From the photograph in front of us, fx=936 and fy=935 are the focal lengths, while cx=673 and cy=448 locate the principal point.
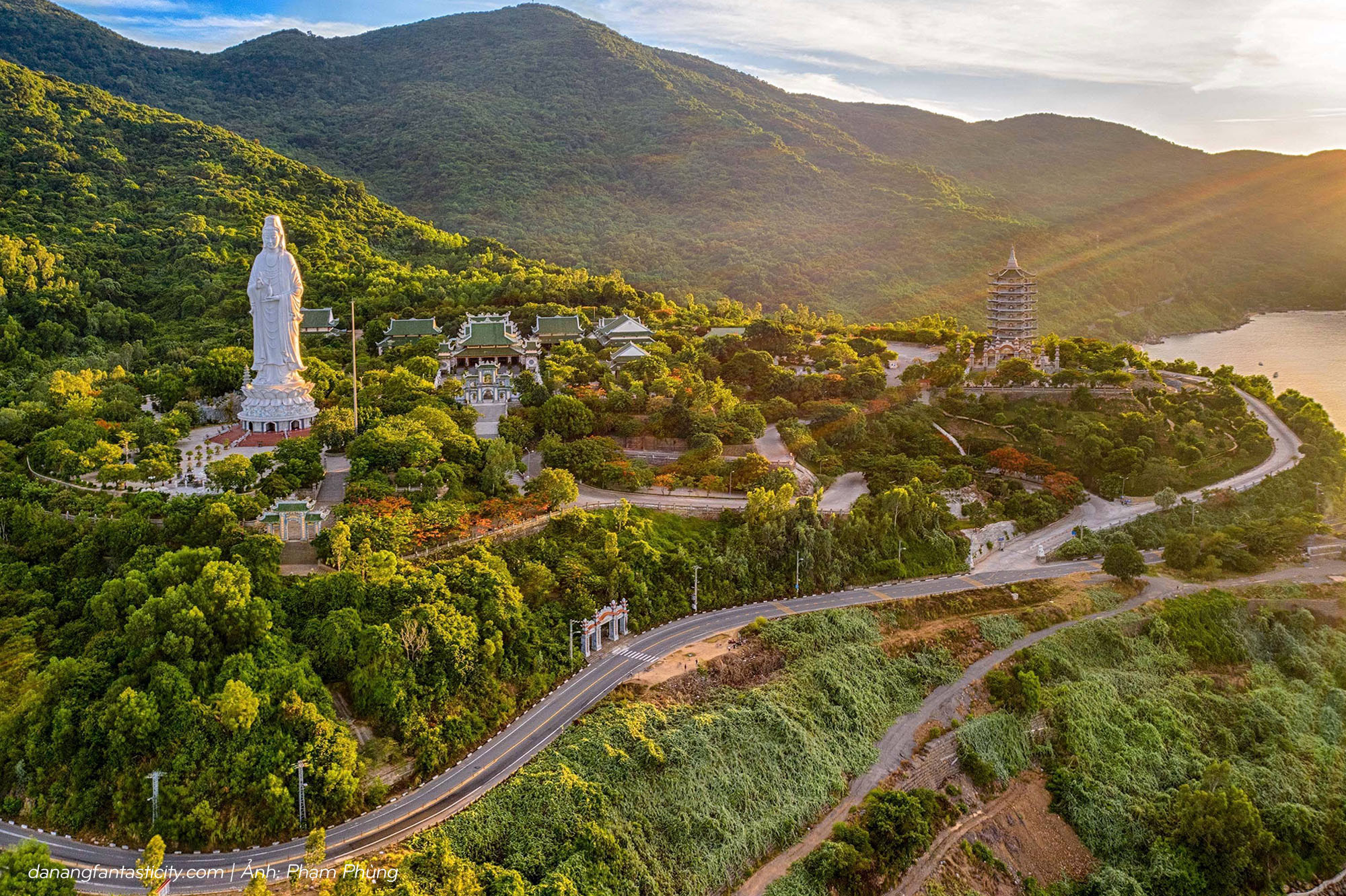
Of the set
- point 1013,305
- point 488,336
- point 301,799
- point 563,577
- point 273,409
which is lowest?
point 301,799

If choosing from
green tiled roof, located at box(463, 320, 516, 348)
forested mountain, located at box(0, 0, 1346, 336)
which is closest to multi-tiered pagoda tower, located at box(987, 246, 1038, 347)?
green tiled roof, located at box(463, 320, 516, 348)

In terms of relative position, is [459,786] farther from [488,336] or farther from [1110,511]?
[488,336]

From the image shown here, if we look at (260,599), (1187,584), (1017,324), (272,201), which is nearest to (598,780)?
(260,599)

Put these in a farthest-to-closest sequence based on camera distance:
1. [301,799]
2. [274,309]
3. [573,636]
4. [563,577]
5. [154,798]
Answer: [274,309] < [563,577] < [573,636] < [301,799] < [154,798]

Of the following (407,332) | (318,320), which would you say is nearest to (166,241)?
(318,320)

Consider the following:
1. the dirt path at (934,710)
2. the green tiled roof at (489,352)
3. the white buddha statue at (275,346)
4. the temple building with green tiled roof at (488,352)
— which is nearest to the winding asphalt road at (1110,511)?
the dirt path at (934,710)

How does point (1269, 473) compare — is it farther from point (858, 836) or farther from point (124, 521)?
point (124, 521)
